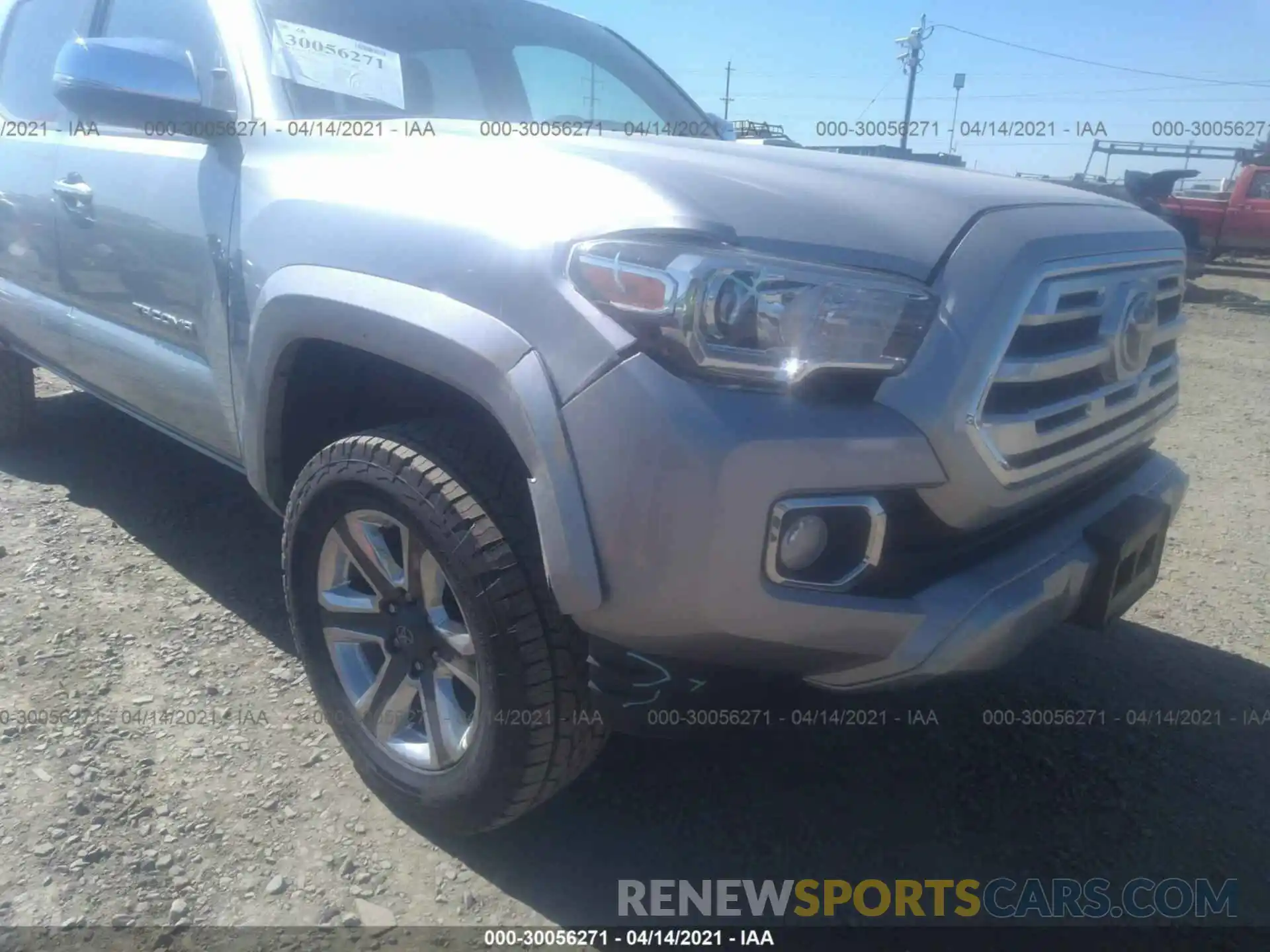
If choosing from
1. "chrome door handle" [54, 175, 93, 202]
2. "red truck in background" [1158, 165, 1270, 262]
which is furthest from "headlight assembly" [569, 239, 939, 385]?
"red truck in background" [1158, 165, 1270, 262]

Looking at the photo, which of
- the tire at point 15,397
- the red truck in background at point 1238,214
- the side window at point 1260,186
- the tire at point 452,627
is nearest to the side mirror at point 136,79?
the tire at point 452,627

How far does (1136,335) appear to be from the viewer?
6.86ft

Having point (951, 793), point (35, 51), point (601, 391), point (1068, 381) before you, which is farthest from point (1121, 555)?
point (35, 51)

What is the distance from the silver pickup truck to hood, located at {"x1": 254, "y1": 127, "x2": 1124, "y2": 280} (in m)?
0.01

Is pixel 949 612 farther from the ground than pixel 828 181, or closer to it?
closer to it

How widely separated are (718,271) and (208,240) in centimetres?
155

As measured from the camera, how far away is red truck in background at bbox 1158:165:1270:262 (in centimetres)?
1498

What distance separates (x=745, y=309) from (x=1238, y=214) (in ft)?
56.2

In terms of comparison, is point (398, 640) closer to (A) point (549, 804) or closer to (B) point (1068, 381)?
(A) point (549, 804)

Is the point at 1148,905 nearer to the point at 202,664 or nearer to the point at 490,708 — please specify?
the point at 490,708

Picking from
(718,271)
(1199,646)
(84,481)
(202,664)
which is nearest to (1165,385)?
(1199,646)

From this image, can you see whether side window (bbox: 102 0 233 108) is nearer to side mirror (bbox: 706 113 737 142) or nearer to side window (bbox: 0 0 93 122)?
side window (bbox: 0 0 93 122)

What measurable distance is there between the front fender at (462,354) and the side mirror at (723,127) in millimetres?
2090

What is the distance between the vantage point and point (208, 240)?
2.42 metres
